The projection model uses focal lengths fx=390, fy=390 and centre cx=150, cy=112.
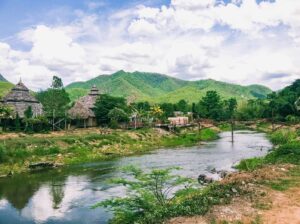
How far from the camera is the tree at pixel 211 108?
116375mm

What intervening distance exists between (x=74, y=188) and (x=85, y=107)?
4252cm

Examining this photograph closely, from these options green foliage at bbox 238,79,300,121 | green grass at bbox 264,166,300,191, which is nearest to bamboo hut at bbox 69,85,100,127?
green foliage at bbox 238,79,300,121

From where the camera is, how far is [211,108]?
123 meters

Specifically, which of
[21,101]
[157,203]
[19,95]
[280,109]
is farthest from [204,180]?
[280,109]

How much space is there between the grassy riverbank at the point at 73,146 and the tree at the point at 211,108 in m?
44.0

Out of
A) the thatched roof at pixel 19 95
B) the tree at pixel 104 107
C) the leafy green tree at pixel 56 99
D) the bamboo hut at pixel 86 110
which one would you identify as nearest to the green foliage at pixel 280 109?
the tree at pixel 104 107

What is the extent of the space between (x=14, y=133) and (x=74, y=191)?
28346 mm

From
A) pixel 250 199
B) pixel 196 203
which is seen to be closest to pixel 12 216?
pixel 196 203

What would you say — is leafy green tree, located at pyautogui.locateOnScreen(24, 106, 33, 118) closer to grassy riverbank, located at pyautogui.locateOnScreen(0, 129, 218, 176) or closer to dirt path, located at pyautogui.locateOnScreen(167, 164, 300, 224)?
grassy riverbank, located at pyautogui.locateOnScreen(0, 129, 218, 176)

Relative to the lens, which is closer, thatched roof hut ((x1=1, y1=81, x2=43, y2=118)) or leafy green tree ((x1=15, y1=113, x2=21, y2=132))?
leafy green tree ((x1=15, y1=113, x2=21, y2=132))

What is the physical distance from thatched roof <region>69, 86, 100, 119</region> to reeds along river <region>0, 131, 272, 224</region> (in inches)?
873

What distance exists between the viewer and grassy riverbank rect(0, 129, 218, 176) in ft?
149

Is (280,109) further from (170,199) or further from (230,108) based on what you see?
(170,199)

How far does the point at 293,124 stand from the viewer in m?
73.1
